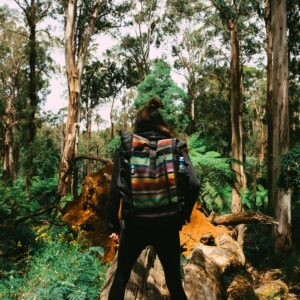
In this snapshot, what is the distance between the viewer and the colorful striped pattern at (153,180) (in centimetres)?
218

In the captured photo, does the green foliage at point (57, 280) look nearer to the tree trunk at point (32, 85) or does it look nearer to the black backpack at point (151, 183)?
the black backpack at point (151, 183)

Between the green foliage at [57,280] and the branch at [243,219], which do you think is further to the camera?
the branch at [243,219]

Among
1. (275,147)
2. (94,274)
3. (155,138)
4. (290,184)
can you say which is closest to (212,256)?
(94,274)

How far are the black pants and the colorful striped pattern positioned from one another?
8.7 inches

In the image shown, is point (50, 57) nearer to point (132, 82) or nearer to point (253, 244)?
point (132, 82)

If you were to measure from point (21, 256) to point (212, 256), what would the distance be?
265cm

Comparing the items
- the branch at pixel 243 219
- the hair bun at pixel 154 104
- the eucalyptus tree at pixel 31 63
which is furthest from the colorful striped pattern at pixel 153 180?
the eucalyptus tree at pixel 31 63

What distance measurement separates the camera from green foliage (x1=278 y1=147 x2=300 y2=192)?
6.79 m

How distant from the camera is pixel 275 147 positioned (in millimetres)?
8633

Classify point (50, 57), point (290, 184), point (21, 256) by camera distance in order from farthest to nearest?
1. point (50, 57)
2. point (290, 184)
3. point (21, 256)

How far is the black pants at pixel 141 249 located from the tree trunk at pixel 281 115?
6.61 meters

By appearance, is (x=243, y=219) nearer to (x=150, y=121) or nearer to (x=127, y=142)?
(x=150, y=121)

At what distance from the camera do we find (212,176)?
1023 centimetres

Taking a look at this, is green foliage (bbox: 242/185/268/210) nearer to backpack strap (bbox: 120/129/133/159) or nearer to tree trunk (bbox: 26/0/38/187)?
tree trunk (bbox: 26/0/38/187)
